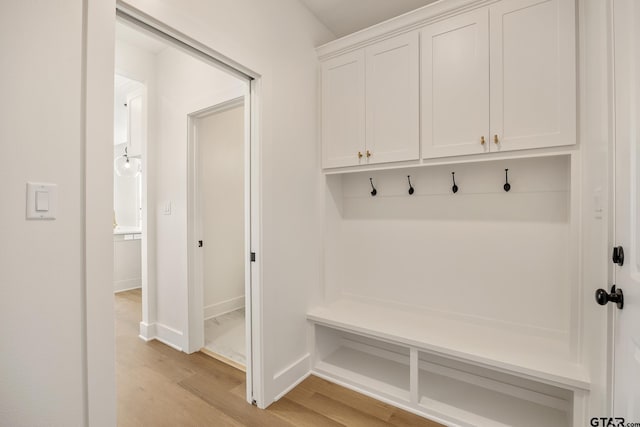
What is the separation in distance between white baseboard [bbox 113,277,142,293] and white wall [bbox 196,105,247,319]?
89.0 inches

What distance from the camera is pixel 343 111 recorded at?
2.21 m

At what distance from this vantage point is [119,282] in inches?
180

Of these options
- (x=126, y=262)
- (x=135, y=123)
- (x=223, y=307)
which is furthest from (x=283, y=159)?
(x=126, y=262)

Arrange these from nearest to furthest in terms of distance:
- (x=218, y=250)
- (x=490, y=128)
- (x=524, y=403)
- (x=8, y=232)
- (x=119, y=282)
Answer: (x=8, y=232)
(x=490, y=128)
(x=524, y=403)
(x=218, y=250)
(x=119, y=282)

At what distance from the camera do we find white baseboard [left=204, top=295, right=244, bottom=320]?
3363 millimetres

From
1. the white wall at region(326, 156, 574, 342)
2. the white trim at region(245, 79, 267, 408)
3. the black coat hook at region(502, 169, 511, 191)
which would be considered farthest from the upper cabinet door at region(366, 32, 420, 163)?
the white trim at region(245, 79, 267, 408)

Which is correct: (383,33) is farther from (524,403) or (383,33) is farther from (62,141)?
(524,403)

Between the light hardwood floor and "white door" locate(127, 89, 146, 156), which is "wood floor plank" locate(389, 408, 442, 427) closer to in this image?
the light hardwood floor

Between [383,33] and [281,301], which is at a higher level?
[383,33]

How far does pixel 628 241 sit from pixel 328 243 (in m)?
1.77

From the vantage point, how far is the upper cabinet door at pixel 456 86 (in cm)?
169

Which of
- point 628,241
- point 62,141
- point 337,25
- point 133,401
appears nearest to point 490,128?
point 628,241

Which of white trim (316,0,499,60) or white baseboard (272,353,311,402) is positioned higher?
white trim (316,0,499,60)

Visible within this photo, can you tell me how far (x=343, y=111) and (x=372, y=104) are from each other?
0.24 m
